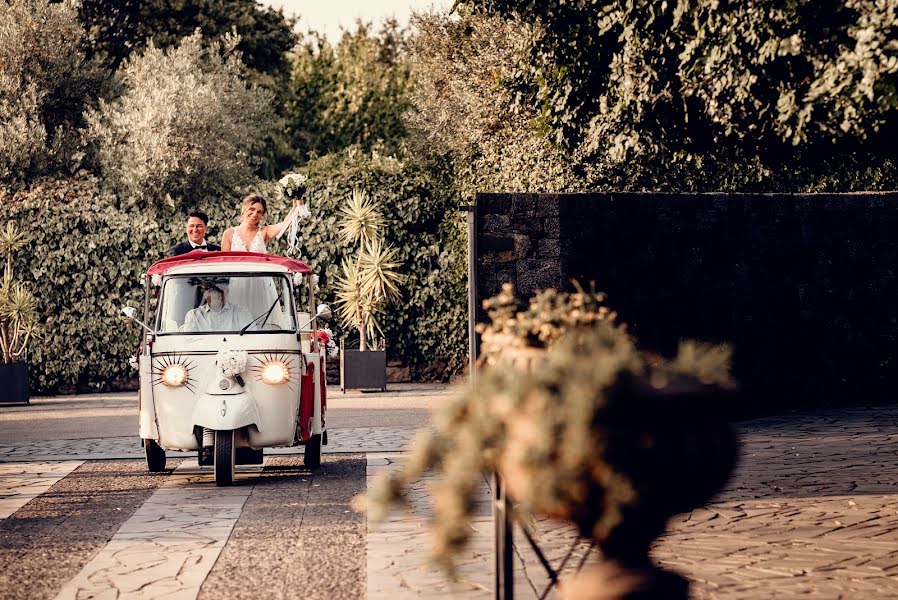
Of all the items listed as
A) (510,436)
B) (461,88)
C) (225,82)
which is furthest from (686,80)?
(225,82)

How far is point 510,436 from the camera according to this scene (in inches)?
154

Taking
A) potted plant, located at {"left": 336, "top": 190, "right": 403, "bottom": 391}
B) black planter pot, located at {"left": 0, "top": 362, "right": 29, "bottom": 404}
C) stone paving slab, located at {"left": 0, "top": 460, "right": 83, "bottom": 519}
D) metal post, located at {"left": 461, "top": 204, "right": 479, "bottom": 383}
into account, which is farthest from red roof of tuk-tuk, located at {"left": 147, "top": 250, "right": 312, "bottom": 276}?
black planter pot, located at {"left": 0, "top": 362, "right": 29, "bottom": 404}

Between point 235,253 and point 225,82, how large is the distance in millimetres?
17398

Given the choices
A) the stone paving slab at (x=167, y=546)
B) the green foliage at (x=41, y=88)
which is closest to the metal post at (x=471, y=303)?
the stone paving slab at (x=167, y=546)

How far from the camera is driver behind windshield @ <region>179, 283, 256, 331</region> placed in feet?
31.5

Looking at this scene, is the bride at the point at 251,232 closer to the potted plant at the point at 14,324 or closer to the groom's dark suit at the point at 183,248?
the groom's dark suit at the point at 183,248

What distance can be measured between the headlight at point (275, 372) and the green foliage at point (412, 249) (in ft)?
25.9

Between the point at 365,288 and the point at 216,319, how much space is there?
7061 mm

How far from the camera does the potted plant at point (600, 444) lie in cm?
372

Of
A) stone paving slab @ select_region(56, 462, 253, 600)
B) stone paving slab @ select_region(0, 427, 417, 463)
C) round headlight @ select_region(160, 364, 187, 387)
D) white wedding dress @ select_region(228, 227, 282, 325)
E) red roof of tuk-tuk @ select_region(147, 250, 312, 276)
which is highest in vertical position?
red roof of tuk-tuk @ select_region(147, 250, 312, 276)

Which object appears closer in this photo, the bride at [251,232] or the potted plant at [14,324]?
the bride at [251,232]

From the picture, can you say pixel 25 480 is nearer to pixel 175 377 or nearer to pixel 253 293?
pixel 175 377

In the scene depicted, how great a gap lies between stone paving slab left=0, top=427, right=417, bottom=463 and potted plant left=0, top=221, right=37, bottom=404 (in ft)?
14.9

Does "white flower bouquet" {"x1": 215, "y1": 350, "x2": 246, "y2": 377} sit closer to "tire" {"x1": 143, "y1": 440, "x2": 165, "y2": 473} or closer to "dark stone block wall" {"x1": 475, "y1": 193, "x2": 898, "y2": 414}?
"tire" {"x1": 143, "y1": 440, "x2": 165, "y2": 473}
